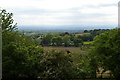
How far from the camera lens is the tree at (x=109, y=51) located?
11.3 metres

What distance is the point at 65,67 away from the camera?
10875mm

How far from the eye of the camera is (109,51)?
11.7m

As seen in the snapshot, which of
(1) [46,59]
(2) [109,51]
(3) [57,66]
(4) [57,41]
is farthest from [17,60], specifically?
(4) [57,41]

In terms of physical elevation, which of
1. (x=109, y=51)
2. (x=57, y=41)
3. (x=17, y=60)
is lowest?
(x=17, y=60)

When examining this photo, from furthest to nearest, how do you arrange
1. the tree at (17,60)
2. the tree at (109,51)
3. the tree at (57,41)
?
the tree at (57,41)
the tree at (109,51)
the tree at (17,60)

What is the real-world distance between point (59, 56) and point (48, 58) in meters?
0.90

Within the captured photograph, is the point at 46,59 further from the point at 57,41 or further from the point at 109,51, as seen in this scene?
the point at 57,41

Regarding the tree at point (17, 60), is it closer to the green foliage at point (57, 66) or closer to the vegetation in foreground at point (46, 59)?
the vegetation in foreground at point (46, 59)

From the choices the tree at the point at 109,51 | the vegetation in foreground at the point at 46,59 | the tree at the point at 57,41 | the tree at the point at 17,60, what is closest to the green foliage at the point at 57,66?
the vegetation in foreground at the point at 46,59

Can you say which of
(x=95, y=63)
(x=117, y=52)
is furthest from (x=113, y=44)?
(x=95, y=63)

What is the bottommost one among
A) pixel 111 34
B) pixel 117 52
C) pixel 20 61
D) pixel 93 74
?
pixel 93 74

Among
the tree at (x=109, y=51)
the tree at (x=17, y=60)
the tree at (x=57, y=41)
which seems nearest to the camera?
the tree at (x=17, y=60)

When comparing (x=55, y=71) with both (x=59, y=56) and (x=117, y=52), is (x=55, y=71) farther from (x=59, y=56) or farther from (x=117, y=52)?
(x=117, y=52)

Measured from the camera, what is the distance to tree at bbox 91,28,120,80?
11324mm
